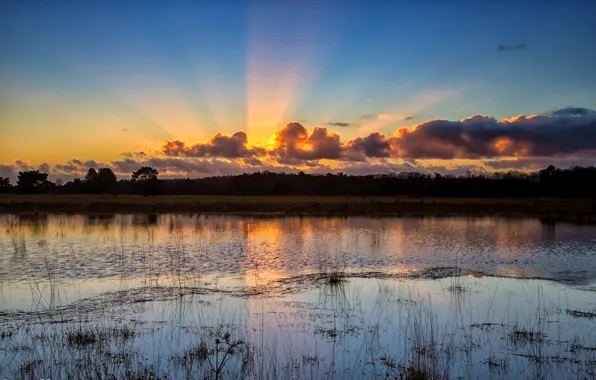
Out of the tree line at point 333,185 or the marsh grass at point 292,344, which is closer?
the marsh grass at point 292,344

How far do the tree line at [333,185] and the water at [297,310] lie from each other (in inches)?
2983

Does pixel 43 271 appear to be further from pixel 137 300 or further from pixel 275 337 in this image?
pixel 275 337

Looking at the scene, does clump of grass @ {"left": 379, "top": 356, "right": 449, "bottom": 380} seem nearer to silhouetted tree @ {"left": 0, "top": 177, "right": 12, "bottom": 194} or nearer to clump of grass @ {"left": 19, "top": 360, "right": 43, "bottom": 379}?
clump of grass @ {"left": 19, "top": 360, "right": 43, "bottom": 379}

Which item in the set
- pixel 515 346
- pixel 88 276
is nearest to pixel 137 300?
pixel 88 276

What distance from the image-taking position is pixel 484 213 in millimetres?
56344

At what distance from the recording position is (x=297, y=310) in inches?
496

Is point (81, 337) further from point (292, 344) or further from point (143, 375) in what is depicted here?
point (292, 344)

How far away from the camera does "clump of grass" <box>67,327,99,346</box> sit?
374 inches

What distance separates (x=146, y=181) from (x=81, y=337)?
97.2 meters

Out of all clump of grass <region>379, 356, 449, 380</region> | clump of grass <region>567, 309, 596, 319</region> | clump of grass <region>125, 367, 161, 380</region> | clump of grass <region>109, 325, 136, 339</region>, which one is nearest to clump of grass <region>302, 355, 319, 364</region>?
clump of grass <region>379, 356, 449, 380</region>

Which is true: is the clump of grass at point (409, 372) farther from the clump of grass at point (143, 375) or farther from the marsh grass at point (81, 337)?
the marsh grass at point (81, 337)

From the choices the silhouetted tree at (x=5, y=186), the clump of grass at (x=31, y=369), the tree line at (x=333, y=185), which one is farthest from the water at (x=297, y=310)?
the silhouetted tree at (x=5, y=186)

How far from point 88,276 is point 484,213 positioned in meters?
49.0

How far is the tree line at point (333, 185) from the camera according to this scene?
96.0m
